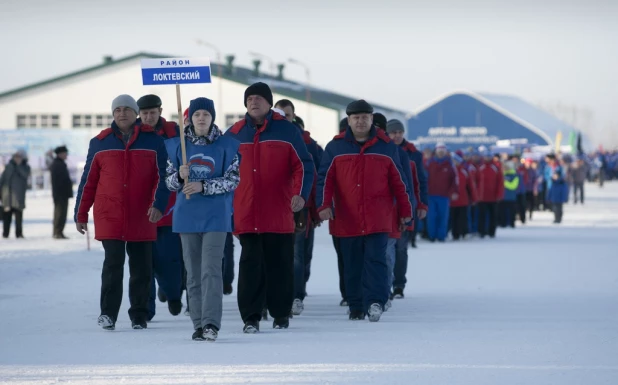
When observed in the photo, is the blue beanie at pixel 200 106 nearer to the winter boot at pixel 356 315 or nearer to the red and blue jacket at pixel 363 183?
the red and blue jacket at pixel 363 183

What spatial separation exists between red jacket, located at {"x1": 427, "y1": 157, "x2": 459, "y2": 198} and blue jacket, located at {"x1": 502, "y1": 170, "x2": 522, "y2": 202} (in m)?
6.18

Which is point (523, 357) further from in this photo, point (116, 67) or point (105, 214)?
point (116, 67)

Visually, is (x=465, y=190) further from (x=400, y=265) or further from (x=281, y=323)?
(x=281, y=323)

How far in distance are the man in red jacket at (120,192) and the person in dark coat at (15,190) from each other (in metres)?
16.0

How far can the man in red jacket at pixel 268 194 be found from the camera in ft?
36.9

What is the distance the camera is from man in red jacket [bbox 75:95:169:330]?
1120 centimetres

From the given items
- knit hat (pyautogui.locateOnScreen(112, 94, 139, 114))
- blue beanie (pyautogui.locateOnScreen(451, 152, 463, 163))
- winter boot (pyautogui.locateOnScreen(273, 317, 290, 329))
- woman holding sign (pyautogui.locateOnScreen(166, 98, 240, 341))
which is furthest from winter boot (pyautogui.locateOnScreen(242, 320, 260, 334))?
blue beanie (pyautogui.locateOnScreen(451, 152, 463, 163))

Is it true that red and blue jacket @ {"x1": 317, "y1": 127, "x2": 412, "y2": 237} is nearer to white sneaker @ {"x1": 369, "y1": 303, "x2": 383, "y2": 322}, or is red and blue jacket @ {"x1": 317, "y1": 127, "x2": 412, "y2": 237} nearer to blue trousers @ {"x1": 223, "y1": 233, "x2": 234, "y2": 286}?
white sneaker @ {"x1": 369, "y1": 303, "x2": 383, "y2": 322}

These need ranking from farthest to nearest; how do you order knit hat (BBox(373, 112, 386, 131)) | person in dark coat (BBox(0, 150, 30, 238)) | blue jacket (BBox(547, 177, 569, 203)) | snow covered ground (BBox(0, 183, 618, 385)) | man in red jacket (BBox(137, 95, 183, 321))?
blue jacket (BBox(547, 177, 569, 203)) → person in dark coat (BBox(0, 150, 30, 238)) → knit hat (BBox(373, 112, 386, 131)) → man in red jacket (BBox(137, 95, 183, 321)) → snow covered ground (BBox(0, 183, 618, 385))

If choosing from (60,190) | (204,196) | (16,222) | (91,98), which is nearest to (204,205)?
(204,196)

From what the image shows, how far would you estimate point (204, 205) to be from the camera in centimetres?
1039

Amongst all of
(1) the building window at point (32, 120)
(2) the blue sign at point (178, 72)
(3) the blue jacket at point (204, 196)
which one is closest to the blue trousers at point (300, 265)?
(2) the blue sign at point (178, 72)

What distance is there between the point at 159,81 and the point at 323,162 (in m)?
1.92

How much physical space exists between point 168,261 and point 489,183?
17.9 m
